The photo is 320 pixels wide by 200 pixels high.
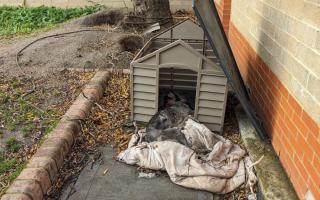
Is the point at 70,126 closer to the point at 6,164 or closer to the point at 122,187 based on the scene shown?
the point at 6,164

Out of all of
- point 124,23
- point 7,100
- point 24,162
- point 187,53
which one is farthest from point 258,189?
point 124,23

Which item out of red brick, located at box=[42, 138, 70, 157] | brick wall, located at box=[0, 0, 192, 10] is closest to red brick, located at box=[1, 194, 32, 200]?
red brick, located at box=[42, 138, 70, 157]

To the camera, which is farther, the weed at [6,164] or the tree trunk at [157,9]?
the tree trunk at [157,9]

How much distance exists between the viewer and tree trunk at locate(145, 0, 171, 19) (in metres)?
7.36

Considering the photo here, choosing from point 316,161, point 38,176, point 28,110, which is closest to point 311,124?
point 316,161

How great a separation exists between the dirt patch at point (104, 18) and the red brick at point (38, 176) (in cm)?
566

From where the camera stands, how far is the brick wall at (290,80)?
2436 millimetres

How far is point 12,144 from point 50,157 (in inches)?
25.9

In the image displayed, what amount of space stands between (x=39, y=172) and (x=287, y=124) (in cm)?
224

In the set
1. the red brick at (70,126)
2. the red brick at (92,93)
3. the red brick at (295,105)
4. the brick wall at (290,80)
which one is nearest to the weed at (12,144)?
the red brick at (70,126)

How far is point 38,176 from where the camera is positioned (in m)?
3.06

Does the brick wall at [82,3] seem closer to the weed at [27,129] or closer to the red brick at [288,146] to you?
the weed at [27,129]

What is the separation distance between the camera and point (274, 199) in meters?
2.82

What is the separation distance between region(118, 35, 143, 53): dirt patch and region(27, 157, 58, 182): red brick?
3.78 m
